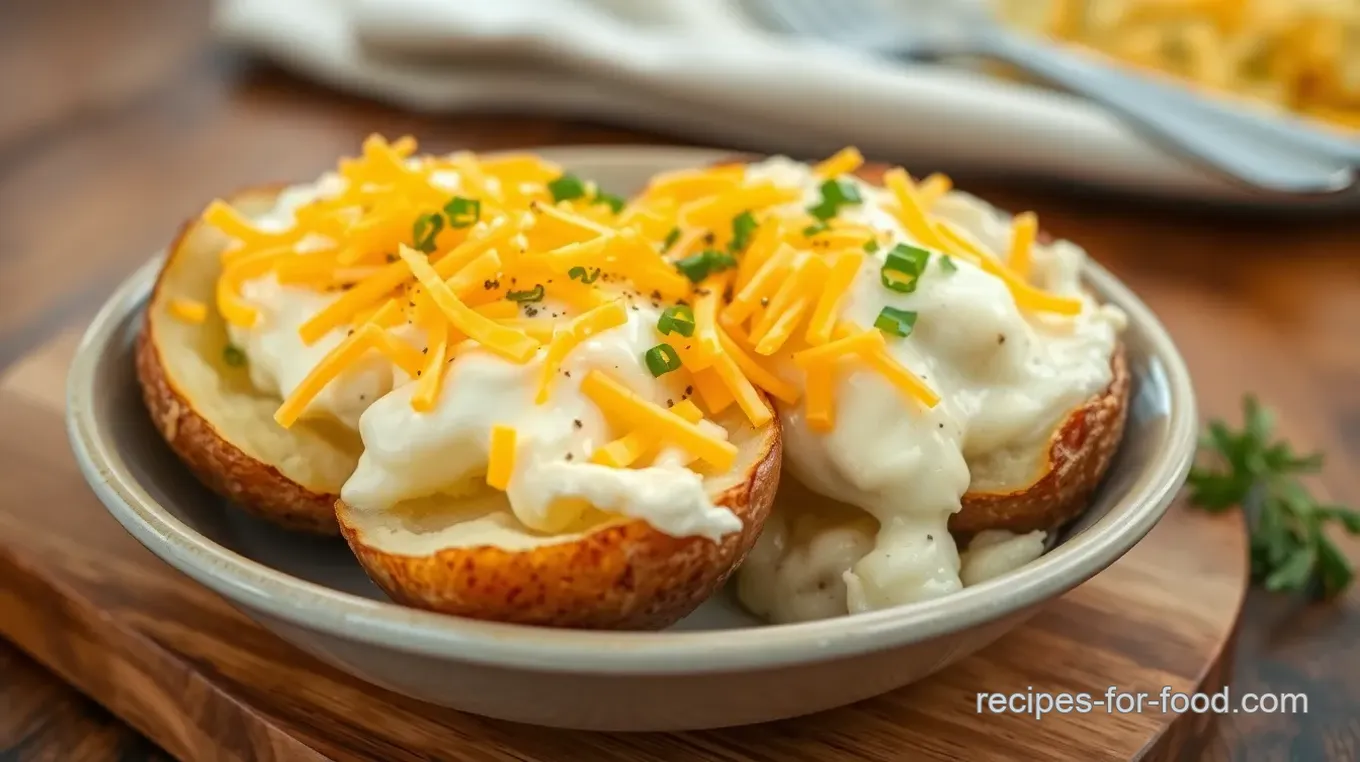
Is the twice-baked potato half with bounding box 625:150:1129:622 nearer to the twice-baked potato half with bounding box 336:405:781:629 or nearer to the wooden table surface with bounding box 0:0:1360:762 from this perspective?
the twice-baked potato half with bounding box 336:405:781:629

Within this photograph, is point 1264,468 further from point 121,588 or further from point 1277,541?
point 121,588

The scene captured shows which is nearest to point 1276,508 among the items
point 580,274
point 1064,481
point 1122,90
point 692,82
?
point 1064,481

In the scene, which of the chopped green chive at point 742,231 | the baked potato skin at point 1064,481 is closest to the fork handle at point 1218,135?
the baked potato skin at point 1064,481

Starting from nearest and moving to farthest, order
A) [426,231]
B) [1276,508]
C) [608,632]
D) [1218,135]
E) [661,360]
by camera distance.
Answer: [608,632]
[661,360]
[426,231]
[1276,508]
[1218,135]

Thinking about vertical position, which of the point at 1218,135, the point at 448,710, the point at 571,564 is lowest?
the point at 448,710

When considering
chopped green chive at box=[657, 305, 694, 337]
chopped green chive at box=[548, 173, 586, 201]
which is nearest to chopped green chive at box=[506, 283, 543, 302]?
chopped green chive at box=[657, 305, 694, 337]

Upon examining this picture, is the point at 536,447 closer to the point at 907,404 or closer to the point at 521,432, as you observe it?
the point at 521,432
